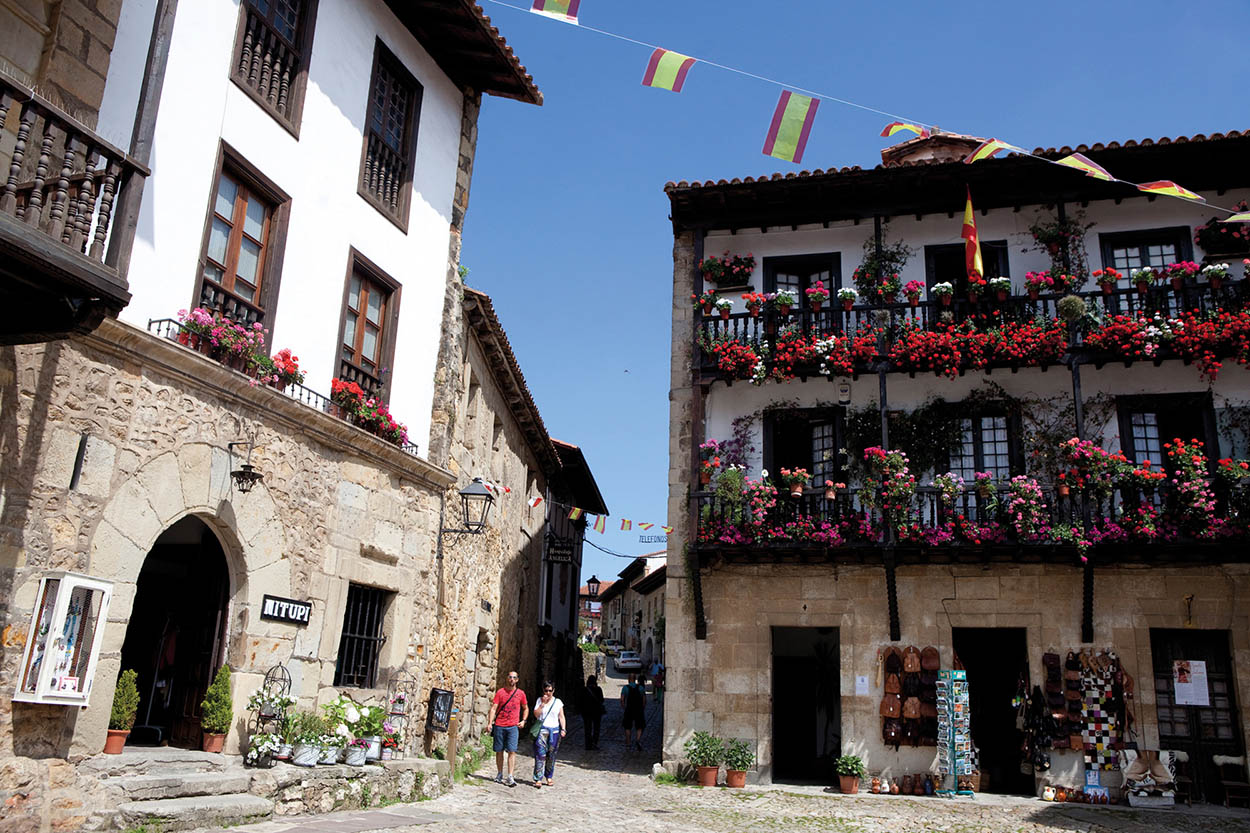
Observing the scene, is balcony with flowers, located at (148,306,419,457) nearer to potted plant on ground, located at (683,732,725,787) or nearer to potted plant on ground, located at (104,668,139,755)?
potted plant on ground, located at (104,668,139,755)

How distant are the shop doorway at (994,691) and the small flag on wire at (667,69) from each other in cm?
943

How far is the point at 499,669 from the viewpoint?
61.2ft

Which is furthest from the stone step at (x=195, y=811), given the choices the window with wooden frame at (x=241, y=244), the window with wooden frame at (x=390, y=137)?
the window with wooden frame at (x=390, y=137)

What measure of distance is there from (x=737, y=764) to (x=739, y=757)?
0.10 m

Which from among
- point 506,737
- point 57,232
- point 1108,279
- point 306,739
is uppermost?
point 1108,279

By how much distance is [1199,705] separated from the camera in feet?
45.0

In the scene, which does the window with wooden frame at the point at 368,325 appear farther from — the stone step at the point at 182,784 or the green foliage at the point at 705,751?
the green foliage at the point at 705,751

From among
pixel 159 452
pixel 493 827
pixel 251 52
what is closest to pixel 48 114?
pixel 159 452

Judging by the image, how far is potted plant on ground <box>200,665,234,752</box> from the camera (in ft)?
29.3

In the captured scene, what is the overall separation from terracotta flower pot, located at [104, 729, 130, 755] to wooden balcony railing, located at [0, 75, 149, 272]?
3.72m

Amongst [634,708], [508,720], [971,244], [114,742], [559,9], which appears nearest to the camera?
[114,742]

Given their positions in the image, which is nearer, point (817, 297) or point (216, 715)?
point (216, 715)

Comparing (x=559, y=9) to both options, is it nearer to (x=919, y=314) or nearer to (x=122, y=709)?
(x=122, y=709)

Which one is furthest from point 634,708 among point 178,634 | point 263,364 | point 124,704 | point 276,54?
point 276,54
